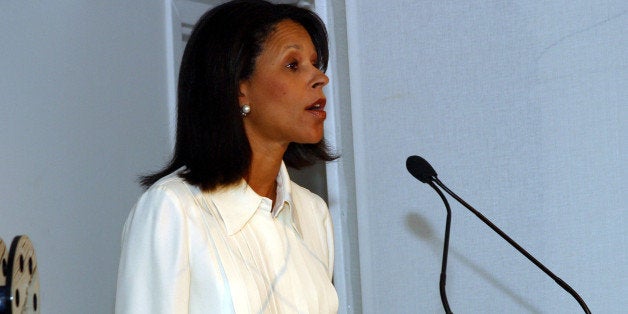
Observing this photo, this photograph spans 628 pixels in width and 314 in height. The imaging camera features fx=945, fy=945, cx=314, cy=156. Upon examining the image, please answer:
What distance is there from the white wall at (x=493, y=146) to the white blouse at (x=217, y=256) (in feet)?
2.04

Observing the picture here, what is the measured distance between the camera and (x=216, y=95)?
1644 mm

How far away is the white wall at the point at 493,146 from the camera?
6.85 ft

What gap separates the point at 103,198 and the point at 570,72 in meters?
1.13

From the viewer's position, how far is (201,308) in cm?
151

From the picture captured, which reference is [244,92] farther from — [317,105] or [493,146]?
[493,146]

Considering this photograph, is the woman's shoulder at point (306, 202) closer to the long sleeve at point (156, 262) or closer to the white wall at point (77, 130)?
the long sleeve at point (156, 262)

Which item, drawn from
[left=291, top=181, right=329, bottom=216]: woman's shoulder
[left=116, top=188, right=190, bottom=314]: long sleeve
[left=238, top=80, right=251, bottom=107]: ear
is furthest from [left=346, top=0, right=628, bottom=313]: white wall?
[left=116, top=188, right=190, bottom=314]: long sleeve

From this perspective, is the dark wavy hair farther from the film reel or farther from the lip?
the film reel

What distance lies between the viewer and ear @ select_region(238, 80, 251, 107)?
1.69 metres

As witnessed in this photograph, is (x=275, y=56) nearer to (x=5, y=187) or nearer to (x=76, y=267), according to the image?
(x=5, y=187)

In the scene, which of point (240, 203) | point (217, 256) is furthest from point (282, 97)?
point (217, 256)

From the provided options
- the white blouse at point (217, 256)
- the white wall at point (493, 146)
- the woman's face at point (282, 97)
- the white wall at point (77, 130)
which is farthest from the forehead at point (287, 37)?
the white wall at point (493, 146)

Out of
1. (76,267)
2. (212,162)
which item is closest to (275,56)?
(212,162)

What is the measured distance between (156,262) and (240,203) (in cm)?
22
